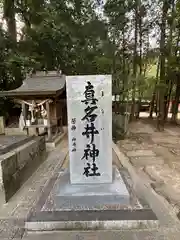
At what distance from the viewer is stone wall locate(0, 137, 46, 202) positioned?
127 inches

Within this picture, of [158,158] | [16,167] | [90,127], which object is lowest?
[158,158]

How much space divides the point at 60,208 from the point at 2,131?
699 centimetres

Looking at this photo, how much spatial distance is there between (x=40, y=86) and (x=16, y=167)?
483 cm

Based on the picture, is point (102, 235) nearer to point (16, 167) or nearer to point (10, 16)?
point (16, 167)

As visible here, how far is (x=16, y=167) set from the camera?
3756 millimetres

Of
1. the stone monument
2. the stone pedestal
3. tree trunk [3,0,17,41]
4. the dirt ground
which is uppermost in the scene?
tree trunk [3,0,17,41]

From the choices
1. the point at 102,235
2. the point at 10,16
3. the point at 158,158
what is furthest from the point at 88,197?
the point at 10,16

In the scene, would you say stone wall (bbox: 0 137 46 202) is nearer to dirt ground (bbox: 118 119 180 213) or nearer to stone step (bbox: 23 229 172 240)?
stone step (bbox: 23 229 172 240)

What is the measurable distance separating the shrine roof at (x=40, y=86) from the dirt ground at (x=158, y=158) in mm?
3224

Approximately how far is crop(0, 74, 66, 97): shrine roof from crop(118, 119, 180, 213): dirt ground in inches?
127

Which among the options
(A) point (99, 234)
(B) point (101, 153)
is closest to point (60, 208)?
(A) point (99, 234)

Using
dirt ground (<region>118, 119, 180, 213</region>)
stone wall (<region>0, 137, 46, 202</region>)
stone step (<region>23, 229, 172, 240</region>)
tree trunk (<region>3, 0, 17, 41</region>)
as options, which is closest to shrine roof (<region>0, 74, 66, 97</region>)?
tree trunk (<region>3, 0, 17, 41</region>)

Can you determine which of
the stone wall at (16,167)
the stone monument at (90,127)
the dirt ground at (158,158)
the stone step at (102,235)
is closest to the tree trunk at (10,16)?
the stone wall at (16,167)

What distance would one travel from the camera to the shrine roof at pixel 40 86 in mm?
7277
